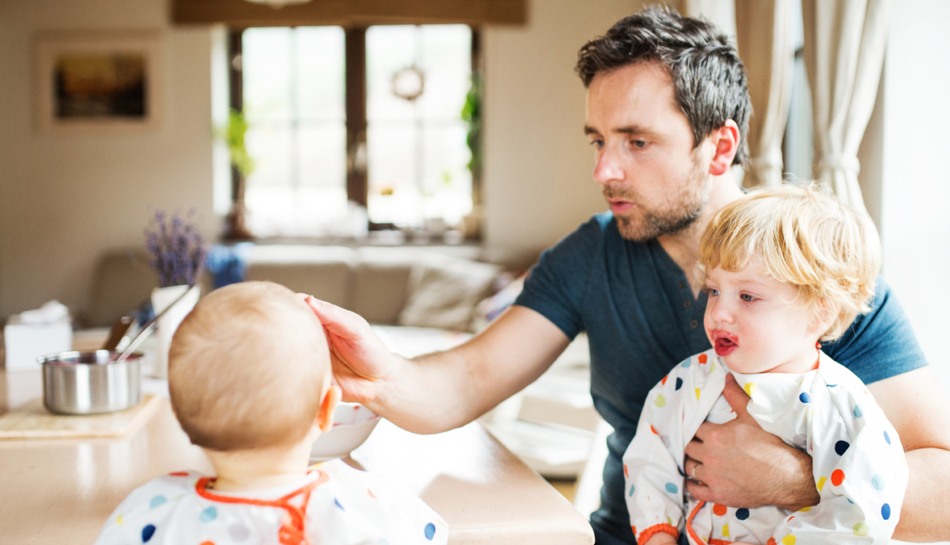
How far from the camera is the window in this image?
15.9 ft

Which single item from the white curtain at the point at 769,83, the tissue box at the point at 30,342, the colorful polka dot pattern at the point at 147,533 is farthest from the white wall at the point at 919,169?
the tissue box at the point at 30,342

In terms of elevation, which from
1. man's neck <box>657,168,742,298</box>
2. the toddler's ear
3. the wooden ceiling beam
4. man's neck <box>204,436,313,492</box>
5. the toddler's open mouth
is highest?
the wooden ceiling beam

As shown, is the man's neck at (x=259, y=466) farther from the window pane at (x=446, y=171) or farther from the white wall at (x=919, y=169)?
the window pane at (x=446, y=171)

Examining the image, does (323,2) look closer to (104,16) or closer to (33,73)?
(104,16)

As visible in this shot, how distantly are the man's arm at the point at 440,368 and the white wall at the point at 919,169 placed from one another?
1146 millimetres

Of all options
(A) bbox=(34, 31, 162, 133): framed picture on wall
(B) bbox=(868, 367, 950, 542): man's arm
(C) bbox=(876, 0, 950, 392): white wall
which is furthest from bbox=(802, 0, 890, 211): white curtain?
(A) bbox=(34, 31, 162, 133): framed picture on wall

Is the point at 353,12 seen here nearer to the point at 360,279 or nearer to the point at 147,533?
the point at 360,279

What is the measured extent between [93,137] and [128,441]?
4.48 meters

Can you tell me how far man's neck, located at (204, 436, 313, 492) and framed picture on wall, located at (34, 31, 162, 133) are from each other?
4796 millimetres

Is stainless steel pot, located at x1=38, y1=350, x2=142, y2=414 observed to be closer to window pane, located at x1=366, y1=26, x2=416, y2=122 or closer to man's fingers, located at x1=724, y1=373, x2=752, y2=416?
man's fingers, located at x1=724, y1=373, x2=752, y2=416

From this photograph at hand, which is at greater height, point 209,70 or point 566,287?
point 209,70

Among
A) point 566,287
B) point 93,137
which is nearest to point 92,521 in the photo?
point 566,287

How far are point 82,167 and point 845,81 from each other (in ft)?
15.7

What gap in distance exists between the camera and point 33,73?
4.79 m
